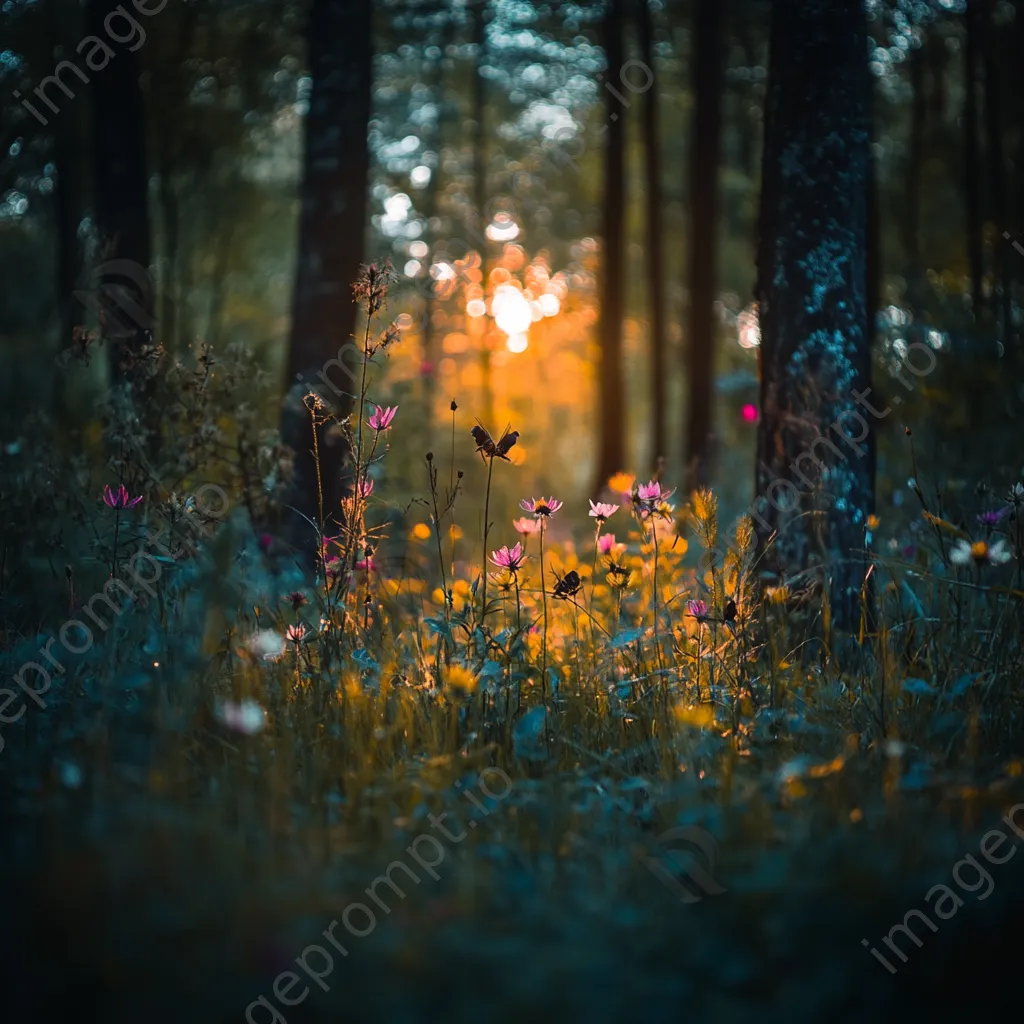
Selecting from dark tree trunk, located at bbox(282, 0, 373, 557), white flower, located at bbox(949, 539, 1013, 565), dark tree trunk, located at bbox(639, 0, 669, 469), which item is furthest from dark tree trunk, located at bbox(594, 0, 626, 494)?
white flower, located at bbox(949, 539, 1013, 565)

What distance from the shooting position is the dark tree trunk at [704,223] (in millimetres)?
10523

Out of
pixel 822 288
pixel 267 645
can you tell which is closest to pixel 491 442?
pixel 267 645

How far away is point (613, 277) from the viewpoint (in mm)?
12266

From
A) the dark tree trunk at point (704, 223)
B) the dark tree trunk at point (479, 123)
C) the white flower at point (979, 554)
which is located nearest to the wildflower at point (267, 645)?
the white flower at point (979, 554)

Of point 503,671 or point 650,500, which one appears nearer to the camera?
point 503,671

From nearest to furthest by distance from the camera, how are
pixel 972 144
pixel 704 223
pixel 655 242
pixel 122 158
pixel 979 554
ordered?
A: pixel 979 554 → pixel 122 158 → pixel 704 223 → pixel 972 144 → pixel 655 242

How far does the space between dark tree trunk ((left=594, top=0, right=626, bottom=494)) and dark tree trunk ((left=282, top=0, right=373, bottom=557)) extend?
20.3 ft

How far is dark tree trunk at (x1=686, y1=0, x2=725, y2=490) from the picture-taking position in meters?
10.5

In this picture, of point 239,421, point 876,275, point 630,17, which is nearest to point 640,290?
point 630,17

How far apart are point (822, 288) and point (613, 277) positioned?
845cm

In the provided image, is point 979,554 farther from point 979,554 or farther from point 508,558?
point 508,558

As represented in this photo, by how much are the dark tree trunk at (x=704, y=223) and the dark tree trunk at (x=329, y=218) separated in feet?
17.9

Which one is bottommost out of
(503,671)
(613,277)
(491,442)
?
(503,671)

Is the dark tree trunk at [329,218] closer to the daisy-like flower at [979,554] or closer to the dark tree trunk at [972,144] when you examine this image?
the daisy-like flower at [979,554]
